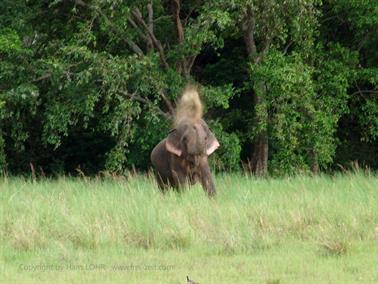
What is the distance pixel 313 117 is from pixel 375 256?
1253 cm

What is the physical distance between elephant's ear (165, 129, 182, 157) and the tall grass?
664 millimetres

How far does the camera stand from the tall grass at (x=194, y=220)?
9719 mm

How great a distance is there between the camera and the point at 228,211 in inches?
424

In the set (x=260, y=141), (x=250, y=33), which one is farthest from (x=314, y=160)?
(x=250, y=33)

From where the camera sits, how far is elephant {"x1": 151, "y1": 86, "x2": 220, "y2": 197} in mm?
12953

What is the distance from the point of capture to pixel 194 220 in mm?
10328

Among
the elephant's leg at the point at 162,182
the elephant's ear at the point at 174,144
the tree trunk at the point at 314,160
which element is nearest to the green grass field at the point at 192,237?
the elephant's ear at the point at 174,144

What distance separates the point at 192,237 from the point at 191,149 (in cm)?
330

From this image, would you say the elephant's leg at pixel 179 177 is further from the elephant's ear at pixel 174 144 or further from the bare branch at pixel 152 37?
the bare branch at pixel 152 37

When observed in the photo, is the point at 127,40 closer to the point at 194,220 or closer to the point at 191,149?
the point at 191,149

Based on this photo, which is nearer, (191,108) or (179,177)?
(191,108)

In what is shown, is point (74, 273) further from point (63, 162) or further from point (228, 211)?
point (63, 162)

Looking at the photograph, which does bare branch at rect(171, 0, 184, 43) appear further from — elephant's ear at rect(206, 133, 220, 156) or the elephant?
elephant's ear at rect(206, 133, 220, 156)

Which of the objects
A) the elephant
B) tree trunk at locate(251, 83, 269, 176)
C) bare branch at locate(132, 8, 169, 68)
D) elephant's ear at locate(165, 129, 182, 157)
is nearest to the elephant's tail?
the elephant
